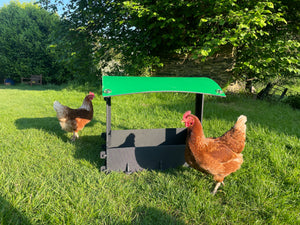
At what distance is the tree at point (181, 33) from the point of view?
6812 millimetres

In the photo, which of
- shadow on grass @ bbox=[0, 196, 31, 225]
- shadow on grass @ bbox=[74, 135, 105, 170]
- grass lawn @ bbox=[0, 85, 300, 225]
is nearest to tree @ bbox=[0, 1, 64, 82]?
shadow on grass @ bbox=[74, 135, 105, 170]

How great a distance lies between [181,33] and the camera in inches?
308

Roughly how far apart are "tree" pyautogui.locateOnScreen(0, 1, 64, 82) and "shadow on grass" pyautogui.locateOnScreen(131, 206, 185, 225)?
54.2 feet

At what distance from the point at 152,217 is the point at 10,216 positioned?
4.86 ft

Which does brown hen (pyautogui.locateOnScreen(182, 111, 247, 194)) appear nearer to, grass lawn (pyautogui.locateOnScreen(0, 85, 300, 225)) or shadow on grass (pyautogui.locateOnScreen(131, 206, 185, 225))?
grass lawn (pyautogui.locateOnScreen(0, 85, 300, 225))

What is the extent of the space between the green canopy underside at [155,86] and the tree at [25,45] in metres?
15.4

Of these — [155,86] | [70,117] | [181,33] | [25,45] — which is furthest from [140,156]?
[25,45]

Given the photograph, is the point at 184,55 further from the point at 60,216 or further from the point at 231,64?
the point at 60,216

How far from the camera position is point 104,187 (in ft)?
8.66

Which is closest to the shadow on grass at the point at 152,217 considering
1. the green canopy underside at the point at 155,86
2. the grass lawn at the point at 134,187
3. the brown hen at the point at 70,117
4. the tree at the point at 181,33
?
the grass lawn at the point at 134,187

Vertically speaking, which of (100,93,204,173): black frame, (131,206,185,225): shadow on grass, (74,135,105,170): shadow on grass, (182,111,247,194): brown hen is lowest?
(131,206,185,225): shadow on grass

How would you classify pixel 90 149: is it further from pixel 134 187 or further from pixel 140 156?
pixel 134 187

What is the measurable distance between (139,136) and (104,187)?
4.21ft

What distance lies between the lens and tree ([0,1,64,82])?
16828 millimetres
